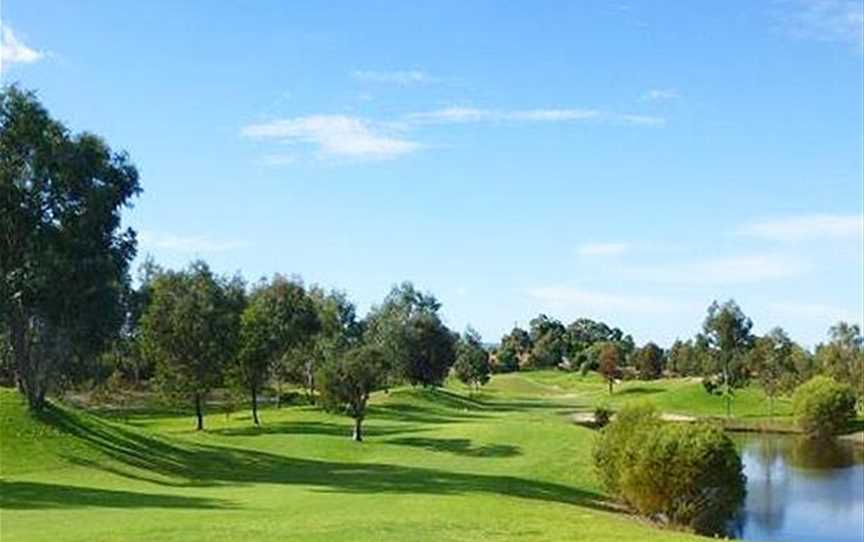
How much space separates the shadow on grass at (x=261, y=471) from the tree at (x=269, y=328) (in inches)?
948

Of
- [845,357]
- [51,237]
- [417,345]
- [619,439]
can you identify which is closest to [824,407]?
[845,357]

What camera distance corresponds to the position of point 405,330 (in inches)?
5576

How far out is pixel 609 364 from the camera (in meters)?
184

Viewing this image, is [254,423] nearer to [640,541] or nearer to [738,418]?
[640,541]

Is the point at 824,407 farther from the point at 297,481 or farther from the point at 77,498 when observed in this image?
the point at 77,498

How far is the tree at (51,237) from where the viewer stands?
55000 millimetres

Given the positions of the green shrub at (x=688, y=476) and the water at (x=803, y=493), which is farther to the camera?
the water at (x=803, y=493)

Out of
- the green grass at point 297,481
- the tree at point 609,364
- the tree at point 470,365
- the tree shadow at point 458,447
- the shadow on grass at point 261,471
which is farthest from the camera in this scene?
the tree at point 609,364

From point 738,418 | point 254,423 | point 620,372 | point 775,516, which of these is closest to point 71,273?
point 254,423

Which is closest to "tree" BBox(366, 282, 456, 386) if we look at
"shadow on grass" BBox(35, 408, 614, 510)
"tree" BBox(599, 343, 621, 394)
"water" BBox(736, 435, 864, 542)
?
"tree" BBox(599, 343, 621, 394)

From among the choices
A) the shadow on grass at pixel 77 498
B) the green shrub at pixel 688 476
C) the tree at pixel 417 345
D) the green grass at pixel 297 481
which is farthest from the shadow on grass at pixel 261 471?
the tree at pixel 417 345

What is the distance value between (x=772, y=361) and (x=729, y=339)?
14.0 meters

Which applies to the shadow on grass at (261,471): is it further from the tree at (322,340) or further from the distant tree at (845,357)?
the distant tree at (845,357)

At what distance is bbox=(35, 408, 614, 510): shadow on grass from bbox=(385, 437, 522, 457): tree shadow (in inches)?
345
